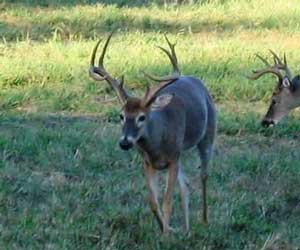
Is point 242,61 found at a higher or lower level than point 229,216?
lower

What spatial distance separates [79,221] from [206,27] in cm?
984

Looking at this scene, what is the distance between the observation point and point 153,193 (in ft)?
24.9

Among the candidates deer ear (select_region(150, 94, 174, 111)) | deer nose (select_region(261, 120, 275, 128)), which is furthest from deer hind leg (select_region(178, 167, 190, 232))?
deer nose (select_region(261, 120, 275, 128))

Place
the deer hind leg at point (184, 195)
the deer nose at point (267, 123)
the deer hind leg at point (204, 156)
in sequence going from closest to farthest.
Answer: the deer hind leg at point (184, 195) → the deer hind leg at point (204, 156) → the deer nose at point (267, 123)

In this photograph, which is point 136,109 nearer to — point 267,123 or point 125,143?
point 125,143

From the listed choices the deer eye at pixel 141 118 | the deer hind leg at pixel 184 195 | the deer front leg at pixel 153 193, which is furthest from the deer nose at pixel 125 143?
the deer hind leg at pixel 184 195

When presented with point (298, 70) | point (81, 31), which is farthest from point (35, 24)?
point (298, 70)

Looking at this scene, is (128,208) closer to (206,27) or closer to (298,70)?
(298,70)

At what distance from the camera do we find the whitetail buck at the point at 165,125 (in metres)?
7.32

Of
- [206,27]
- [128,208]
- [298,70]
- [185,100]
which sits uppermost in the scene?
[185,100]

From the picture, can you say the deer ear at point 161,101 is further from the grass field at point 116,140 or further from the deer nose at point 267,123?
the deer nose at point 267,123

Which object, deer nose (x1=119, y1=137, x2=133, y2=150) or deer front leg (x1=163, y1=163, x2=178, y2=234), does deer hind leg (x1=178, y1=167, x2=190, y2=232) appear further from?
deer nose (x1=119, y1=137, x2=133, y2=150)

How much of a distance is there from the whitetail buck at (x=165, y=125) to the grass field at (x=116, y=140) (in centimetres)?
25

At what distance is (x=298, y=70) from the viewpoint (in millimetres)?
13508
